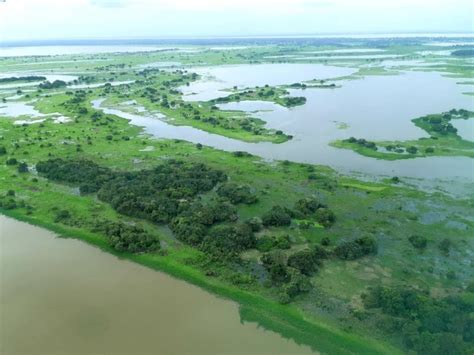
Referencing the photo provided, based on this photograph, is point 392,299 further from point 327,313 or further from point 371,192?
point 371,192

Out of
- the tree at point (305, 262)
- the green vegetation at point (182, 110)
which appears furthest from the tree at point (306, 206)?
the green vegetation at point (182, 110)

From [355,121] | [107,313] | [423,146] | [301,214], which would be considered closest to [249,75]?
[355,121]

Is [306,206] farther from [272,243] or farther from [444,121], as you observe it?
[444,121]

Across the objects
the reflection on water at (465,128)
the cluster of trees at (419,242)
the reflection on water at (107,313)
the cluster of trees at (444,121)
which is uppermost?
the cluster of trees at (444,121)

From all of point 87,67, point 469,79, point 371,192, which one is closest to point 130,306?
point 371,192

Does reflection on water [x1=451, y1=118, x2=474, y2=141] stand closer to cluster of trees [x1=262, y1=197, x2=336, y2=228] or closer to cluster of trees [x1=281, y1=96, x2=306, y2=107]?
cluster of trees [x1=281, y1=96, x2=306, y2=107]

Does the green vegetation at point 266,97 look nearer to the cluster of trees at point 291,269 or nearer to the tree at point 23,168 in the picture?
the tree at point 23,168

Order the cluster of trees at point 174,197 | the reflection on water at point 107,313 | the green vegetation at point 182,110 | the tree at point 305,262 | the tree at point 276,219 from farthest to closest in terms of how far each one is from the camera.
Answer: the green vegetation at point 182,110, the tree at point 276,219, the cluster of trees at point 174,197, the tree at point 305,262, the reflection on water at point 107,313

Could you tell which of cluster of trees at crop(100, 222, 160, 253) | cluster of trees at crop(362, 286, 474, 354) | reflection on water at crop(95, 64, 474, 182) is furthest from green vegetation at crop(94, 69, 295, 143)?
cluster of trees at crop(362, 286, 474, 354)
